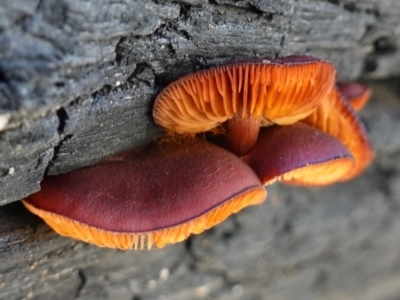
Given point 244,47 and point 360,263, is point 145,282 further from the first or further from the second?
point 360,263

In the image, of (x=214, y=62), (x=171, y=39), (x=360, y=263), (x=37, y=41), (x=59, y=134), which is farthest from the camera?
(x=360, y=263)

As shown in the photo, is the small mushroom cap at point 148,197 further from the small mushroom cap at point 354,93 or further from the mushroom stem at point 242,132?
the small mushroom cap at point 354,93

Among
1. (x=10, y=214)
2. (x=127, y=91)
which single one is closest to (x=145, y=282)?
(x=10, y=214)

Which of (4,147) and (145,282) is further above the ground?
(4,147)

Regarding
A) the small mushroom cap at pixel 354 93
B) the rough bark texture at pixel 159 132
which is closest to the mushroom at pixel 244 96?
the rough bark texture at pixel 159 132

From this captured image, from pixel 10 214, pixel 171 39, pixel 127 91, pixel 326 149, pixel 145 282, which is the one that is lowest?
pixel 145 282

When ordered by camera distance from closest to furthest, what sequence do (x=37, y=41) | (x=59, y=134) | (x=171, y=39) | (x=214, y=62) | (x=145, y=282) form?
1. (x=37, y=41)
2. (x=59, y=134)
3. (x=171, y=39)
4. (x=214, y=62)
5. (x=145, y=282)

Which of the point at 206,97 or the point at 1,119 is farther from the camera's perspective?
the point at 206,97

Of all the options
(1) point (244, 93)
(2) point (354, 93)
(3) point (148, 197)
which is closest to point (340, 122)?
(2) point (354, 93)
